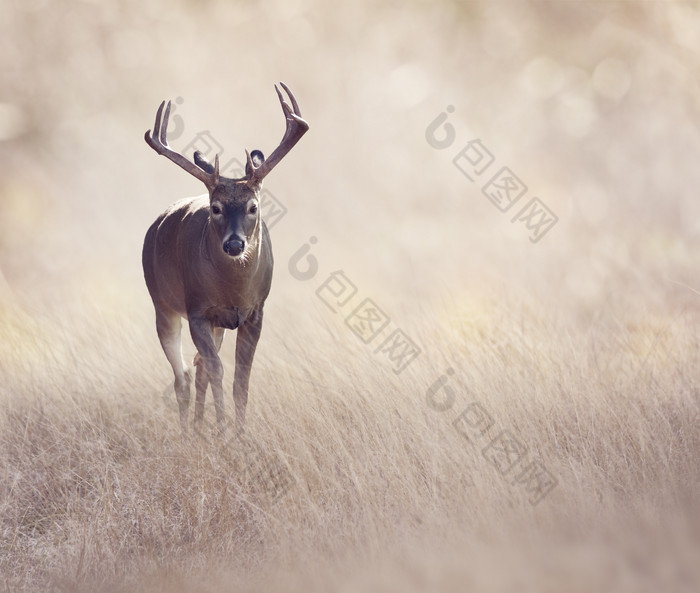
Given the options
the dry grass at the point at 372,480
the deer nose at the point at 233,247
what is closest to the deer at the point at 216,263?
the deer nose at the point at 233,247

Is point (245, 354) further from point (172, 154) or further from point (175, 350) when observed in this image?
point (172, 154)

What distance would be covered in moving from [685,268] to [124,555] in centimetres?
446

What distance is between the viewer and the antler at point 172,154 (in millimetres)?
4996

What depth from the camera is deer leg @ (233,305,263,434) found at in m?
5.26

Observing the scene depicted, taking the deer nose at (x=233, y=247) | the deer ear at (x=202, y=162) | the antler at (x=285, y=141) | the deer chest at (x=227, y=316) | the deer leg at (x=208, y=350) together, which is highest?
the antler at (x=285, y=141)

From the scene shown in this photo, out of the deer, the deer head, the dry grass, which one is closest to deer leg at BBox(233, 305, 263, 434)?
the deer

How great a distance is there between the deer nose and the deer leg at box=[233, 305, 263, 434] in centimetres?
85

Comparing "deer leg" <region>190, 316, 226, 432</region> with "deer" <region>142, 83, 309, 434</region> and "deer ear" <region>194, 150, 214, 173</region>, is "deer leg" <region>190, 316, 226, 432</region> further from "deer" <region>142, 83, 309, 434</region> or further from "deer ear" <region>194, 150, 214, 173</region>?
"deer ear" <region>194, 150, 214, 173</region>

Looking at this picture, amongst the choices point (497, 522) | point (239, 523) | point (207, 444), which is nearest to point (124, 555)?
point (239, 523)

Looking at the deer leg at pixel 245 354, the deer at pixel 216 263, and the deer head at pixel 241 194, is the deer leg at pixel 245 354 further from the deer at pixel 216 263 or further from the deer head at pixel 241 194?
the deer head at pixel 241 194

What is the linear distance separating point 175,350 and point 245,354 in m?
0.83

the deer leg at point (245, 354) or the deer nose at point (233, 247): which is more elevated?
the deer nose at point (233, 247)

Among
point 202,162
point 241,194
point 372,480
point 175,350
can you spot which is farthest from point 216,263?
point 372,480

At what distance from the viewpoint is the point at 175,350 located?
19.8 ft
